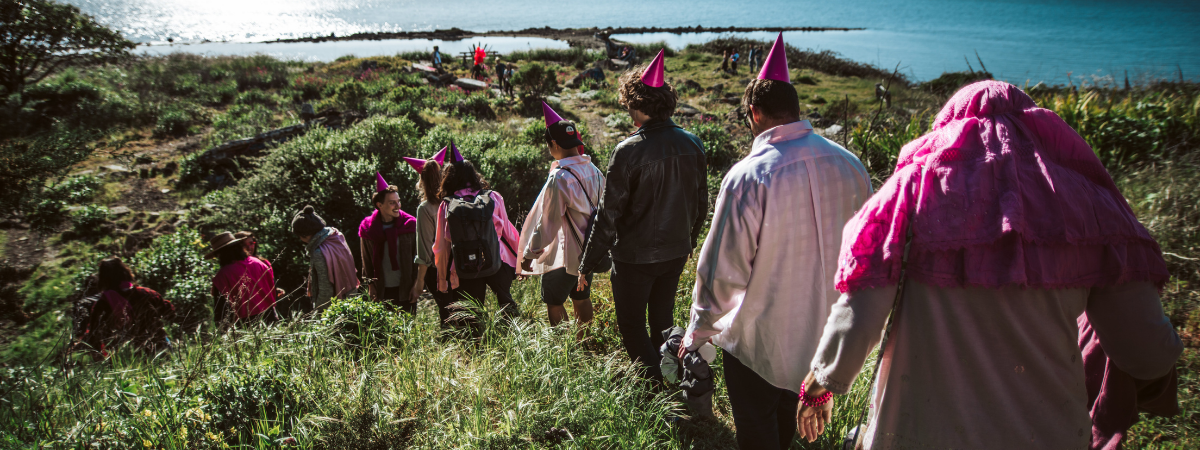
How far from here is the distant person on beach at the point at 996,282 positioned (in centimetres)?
110

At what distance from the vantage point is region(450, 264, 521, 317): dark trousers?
359 centimetres

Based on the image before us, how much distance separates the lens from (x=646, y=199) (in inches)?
101

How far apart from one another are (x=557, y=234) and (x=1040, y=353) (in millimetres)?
2390

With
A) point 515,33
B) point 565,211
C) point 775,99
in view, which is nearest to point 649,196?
point 565,211

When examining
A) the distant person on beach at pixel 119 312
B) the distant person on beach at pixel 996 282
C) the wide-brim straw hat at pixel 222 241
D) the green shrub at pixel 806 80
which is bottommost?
the distant person on beach at pixel 119 312

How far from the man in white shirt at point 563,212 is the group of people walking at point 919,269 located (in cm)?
53

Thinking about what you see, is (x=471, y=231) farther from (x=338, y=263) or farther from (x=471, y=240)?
(x=338, y=263)

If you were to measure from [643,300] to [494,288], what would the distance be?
56.2 inches

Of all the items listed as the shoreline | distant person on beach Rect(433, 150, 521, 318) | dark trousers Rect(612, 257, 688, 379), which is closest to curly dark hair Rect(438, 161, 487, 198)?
distant person on beach Rect(433, 150, 521, 318)

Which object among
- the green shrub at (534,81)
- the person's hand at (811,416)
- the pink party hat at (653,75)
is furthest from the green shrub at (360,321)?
the green shrub at (534,81)

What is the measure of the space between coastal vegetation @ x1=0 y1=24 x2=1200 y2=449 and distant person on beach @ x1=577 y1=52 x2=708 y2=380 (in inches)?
21.4

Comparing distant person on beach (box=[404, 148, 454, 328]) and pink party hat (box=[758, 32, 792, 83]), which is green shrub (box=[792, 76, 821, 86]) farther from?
pink party hat (box=[758, 32, 792, 83])

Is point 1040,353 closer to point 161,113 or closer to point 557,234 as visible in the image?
point 557,234

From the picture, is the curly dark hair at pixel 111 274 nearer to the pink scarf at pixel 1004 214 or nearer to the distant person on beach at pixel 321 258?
the distant person on beach at pixel 321 258
